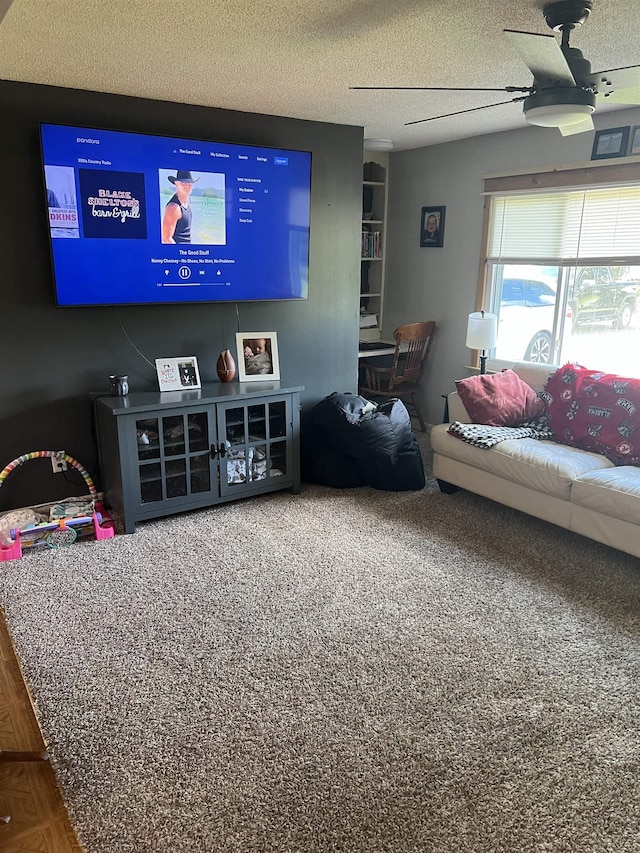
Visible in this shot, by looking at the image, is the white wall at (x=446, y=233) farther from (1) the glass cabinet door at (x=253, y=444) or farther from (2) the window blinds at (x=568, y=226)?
(1) the glass cabinet door at (x=253, y=444)

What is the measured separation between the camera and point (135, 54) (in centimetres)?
268

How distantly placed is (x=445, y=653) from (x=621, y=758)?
2.17 feet

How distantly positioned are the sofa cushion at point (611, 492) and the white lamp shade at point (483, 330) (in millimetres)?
1479

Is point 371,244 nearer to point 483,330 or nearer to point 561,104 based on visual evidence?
point 483,330

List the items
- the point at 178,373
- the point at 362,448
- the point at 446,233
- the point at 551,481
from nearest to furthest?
1. the point at 551,481
2. the point at 178,373
3. the point at 362,448
4. the point at 446,233

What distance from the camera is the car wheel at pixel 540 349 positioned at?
14.8 feet

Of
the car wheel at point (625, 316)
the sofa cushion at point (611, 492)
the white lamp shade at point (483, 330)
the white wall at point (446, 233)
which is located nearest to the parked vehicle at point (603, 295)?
the car wheel at point (625, 316)

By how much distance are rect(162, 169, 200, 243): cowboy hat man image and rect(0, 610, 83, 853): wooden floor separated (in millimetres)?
2411

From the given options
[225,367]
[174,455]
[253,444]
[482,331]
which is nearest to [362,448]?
[253,444]

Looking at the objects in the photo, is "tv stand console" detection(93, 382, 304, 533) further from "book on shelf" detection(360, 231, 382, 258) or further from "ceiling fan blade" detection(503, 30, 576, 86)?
"book on shelf" detection(360, 231, 382, 258)

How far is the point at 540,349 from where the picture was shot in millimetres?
4562

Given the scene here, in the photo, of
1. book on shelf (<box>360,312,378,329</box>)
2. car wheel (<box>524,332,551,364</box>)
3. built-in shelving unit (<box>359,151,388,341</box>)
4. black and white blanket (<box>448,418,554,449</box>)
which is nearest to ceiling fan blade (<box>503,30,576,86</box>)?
black and white blanket (<box>448,418,554,449</box>)

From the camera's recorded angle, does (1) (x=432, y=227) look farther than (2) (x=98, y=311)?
A: Yes

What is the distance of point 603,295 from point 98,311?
314cm
